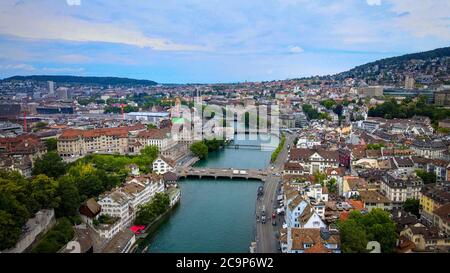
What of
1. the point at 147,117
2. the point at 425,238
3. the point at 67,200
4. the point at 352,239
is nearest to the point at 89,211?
the point at 67,200

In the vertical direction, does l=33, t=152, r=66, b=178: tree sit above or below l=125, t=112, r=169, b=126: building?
below

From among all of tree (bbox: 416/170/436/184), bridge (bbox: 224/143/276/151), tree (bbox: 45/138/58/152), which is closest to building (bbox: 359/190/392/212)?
tree (bbox: 416/170/436/184)

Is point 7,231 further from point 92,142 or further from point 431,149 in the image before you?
point 431,149

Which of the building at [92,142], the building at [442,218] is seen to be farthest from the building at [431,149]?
the building at [92,142]

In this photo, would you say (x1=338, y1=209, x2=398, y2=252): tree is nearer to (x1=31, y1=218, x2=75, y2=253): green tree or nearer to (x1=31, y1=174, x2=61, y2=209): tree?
(x1=31, y1=218, x2=75, y2=253): green tree

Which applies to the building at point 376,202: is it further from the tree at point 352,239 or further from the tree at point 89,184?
the tree at point 89,184
